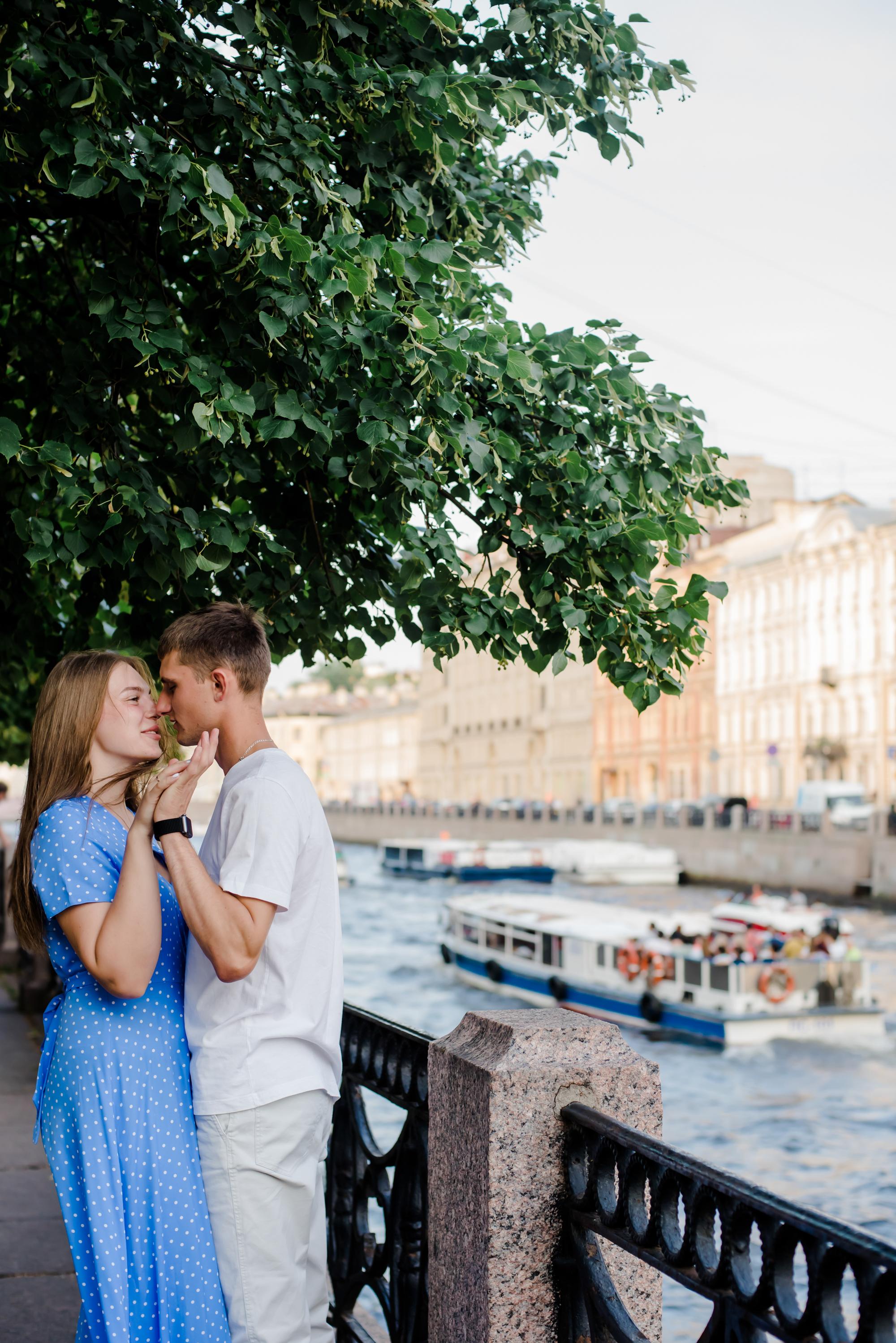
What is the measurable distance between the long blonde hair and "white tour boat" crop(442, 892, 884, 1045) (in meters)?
21.5

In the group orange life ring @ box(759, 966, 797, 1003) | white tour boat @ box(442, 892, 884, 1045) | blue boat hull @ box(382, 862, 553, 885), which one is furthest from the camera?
blue boat hull @ box(382, 862, 553, 885)

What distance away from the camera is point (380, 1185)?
392 cm

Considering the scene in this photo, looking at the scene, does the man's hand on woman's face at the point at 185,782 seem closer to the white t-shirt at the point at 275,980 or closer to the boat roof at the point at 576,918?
the white t-shirt at the point at 275,980

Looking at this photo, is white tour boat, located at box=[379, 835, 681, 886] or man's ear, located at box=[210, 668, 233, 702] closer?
man's ear, located at box=[210, 668, 233, 702]

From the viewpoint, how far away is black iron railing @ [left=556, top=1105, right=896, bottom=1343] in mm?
2008

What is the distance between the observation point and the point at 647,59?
16.3 ft

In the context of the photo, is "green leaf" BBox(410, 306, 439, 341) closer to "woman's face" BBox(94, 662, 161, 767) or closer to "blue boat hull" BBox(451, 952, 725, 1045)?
"woman's face" BBox(94, 662, 161, 767)

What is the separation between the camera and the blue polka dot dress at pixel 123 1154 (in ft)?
8.73

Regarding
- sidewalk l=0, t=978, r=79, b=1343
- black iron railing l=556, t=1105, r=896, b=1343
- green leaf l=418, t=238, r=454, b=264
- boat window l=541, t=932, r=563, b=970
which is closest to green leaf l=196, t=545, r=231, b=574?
green leaf l=418, t=238, r=454, b=264

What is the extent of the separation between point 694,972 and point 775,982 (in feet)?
4.34

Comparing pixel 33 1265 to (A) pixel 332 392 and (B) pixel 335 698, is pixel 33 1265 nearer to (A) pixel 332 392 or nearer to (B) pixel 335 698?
(A) pixel 332 392

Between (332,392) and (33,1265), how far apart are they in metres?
3.19

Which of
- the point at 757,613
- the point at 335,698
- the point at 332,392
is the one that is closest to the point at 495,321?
the point at 332,392

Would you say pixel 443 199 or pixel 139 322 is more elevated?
pixel 443 199
